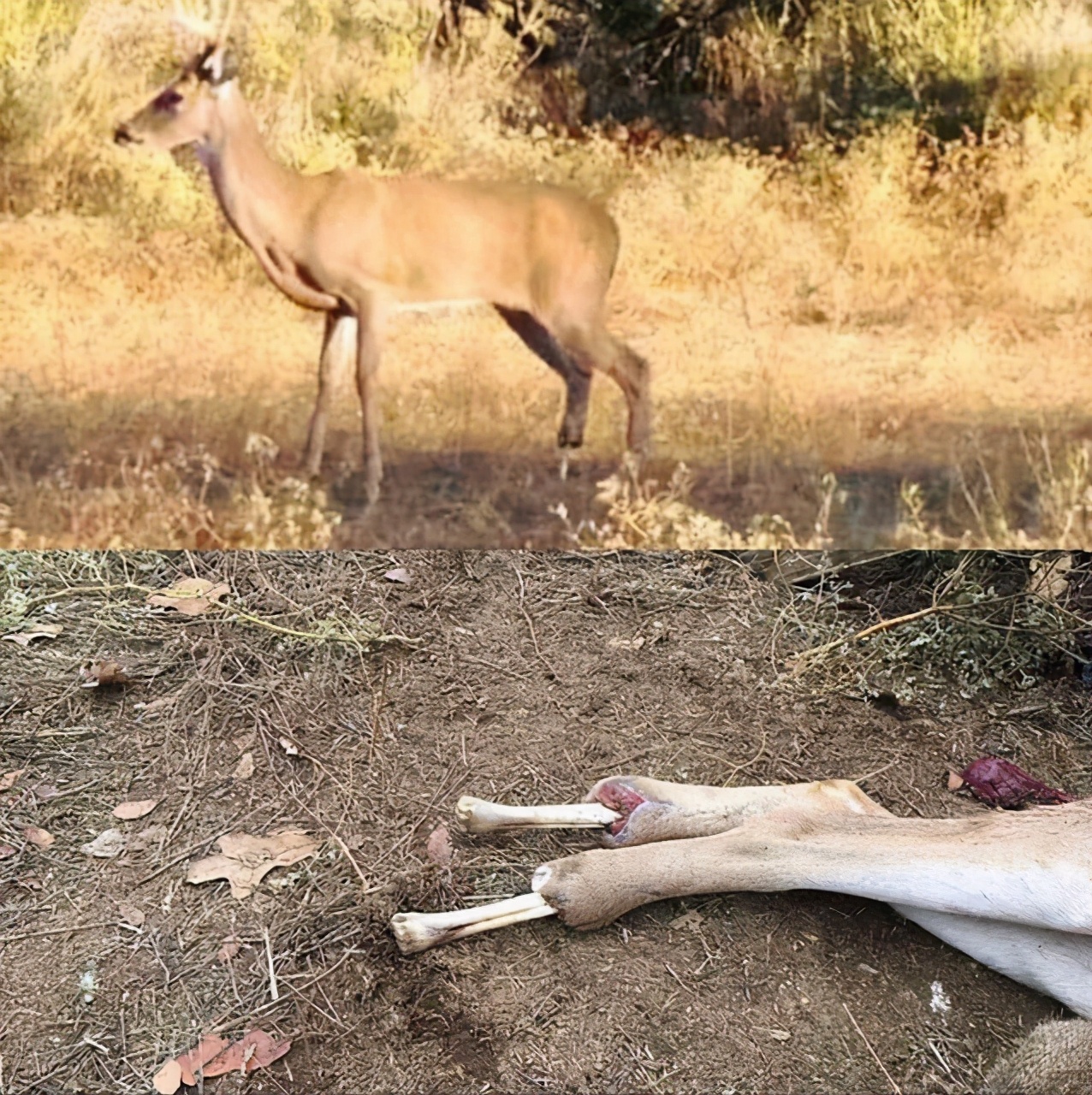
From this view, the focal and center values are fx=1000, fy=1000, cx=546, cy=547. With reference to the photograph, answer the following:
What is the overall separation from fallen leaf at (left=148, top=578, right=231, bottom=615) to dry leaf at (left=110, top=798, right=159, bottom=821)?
78cm

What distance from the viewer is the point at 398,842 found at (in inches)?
113

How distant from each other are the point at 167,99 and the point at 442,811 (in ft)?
6.57

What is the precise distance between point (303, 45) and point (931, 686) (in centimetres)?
294

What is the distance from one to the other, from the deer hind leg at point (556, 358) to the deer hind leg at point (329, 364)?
32 cm

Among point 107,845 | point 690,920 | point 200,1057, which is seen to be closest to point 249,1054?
point 200,1057

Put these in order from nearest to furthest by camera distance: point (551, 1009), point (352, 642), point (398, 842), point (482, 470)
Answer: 1. point (482, 470)
2. point (551, 1009)
3. point (398, 842)
4. point (352, 642)

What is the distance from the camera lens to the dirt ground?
2.40 meters

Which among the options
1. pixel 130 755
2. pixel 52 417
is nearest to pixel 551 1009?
pixel 130 755

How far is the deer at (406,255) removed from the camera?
6.76 feet

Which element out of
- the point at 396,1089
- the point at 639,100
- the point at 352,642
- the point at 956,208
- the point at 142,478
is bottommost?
the point at 396,1089

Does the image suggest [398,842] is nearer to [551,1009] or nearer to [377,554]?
[551,1009]

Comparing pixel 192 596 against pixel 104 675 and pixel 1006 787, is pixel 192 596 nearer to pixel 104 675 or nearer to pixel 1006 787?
pixel 104 675

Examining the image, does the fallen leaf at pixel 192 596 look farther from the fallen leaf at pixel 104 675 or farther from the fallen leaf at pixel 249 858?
the fallen leaf at pixel 249 858

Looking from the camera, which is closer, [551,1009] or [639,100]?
[639,100]
